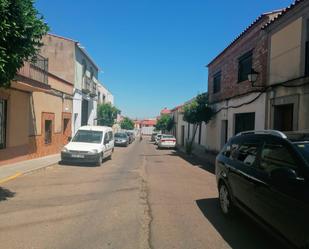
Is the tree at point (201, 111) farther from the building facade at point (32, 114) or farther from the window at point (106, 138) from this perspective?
the building facade at point (32, 114)

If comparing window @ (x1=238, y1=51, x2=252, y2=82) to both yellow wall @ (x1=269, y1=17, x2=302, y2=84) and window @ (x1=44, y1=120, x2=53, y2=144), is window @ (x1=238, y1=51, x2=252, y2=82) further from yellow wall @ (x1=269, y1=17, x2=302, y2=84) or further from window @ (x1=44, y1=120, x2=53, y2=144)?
window @ (x1=44, y1=120, x2=53, y2=144)

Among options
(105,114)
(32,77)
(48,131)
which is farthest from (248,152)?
(105,114)

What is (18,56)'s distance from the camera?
7039 millimetres

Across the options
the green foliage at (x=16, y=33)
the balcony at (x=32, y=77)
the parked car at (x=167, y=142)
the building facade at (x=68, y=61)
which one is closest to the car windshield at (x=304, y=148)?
the green foliage at (x=16, y=33)

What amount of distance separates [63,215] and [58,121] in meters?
15.5

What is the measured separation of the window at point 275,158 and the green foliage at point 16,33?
4.80 metres

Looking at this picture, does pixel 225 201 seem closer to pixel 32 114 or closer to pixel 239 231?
pixel 239 231

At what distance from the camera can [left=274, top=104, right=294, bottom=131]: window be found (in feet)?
40.8

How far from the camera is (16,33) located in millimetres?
6777

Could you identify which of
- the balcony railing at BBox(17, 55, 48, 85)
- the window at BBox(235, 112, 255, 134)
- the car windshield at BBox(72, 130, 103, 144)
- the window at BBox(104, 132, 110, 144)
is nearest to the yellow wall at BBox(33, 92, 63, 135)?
the balcony railing at BBox(17, 55, 48, 85)

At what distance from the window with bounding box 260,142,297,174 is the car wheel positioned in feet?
5.11

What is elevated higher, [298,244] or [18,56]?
[18,56]

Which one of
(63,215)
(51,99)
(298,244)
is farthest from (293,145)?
(51,99)

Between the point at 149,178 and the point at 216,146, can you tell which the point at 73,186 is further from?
the point at 216,146
